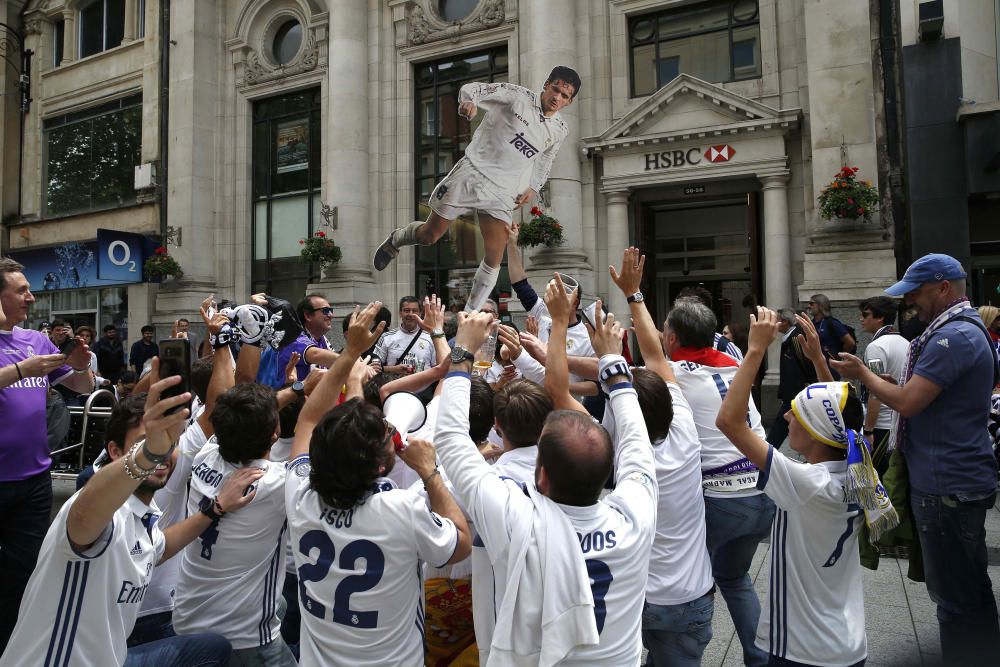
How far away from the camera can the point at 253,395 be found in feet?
9.58

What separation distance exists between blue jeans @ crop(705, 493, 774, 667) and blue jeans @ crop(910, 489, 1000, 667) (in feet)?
2.69

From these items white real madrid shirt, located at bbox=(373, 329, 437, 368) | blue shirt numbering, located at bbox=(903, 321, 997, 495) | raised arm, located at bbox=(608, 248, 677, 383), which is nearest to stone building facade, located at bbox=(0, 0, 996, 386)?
white real madrid shirt, located at bbox=(373, 329, 437, 368)

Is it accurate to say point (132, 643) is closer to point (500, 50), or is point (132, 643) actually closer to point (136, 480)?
point (136, 480)

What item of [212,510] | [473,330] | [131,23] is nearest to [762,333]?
[473,330]

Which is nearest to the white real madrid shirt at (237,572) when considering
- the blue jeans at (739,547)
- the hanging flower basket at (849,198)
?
the blue jeans at (739,547)

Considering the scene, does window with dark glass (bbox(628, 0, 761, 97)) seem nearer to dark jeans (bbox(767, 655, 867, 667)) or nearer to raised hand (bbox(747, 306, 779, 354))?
raised hand (bbox(747, 306, 779, 354))

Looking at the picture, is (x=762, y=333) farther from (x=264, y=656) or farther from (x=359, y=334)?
(x=264, y=656)

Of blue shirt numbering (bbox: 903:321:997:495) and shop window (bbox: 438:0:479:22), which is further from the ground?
shop window (bbox: 438:0:479:22)

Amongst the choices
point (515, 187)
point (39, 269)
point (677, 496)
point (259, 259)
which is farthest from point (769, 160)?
point (39, 269)

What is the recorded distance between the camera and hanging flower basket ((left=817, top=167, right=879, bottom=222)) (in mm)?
10531

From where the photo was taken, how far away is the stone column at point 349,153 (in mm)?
15000

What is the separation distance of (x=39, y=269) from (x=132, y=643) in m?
22.1

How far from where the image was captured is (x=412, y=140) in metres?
15.5

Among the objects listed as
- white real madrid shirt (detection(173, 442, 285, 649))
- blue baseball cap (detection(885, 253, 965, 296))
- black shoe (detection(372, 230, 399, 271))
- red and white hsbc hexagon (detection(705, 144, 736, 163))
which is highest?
red and white hsbc hexagon (detection(705, 144, 736, 163))
